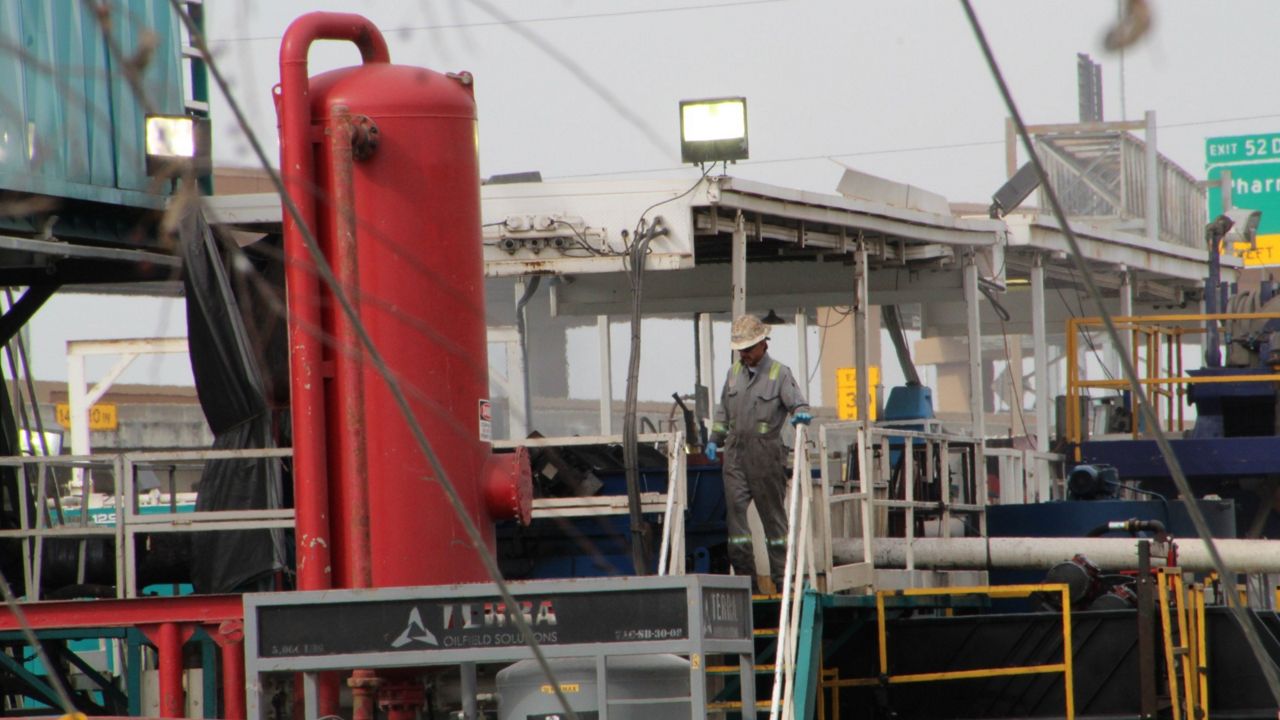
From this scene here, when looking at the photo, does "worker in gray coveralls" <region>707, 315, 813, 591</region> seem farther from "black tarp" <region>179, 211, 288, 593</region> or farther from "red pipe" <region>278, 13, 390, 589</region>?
"red pipe" <region>278, 13, 390, 589</region>

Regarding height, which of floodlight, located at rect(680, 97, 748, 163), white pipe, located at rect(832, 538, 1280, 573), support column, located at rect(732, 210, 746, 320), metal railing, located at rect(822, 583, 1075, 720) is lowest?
metal railing, located at rect(822, 583, 1075, 720)

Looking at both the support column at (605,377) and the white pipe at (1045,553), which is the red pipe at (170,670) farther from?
the support column at (605,377)

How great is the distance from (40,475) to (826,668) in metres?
5.66

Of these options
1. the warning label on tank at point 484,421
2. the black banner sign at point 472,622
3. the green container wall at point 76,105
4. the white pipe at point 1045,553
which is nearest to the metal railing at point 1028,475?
the white pipe at point 1045,553

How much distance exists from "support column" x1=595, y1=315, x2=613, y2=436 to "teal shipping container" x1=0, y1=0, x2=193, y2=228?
4619 millimetres

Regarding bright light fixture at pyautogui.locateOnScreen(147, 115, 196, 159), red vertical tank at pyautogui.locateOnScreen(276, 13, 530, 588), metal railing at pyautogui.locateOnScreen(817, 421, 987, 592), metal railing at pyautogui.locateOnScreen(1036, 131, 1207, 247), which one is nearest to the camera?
bright light fixture at pyautogui.locateOnScreen(147, 115, 196, 159)

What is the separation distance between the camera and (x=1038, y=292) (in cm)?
1812

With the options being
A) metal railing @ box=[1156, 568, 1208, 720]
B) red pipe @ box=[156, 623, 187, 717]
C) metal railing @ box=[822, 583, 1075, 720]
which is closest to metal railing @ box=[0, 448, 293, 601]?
red pipe @ box=[156, 623, 187, 717]

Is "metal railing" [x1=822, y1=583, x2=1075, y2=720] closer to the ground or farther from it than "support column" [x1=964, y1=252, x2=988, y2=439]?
closer to the ground

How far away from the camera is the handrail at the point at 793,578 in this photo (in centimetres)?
930

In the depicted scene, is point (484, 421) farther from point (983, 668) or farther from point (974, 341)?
point (974, 341)

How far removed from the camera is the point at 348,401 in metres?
8.81

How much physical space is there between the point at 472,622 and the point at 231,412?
16.4 feet

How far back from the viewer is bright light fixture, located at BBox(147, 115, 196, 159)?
3.59 meters
